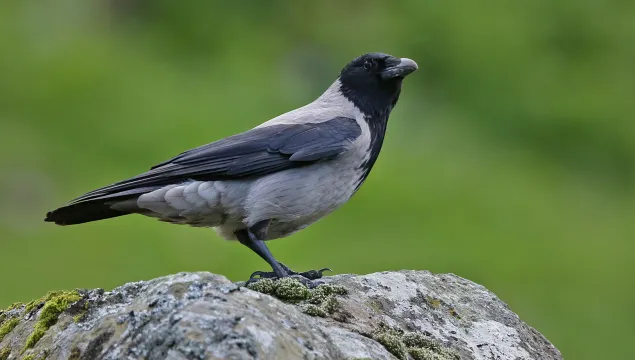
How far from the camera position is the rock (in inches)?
182

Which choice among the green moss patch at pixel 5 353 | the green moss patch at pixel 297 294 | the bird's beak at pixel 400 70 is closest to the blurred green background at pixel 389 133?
the bird's beak at pixel 400 70

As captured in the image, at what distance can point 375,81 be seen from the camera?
29.9 ft

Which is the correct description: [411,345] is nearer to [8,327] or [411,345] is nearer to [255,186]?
[255,186]

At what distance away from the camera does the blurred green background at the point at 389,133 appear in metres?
15.4

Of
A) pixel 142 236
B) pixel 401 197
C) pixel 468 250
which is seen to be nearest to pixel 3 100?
pixel 142 236

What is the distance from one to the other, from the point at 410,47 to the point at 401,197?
530 cm

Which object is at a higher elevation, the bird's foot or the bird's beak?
the bird's beak

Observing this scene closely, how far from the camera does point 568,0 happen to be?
74.8 feet

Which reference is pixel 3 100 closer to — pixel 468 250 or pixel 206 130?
pixel 206 130

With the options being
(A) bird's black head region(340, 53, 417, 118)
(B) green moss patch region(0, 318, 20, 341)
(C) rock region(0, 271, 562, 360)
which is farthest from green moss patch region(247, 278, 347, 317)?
(A) bird's black head region(340, 53, 417, 118)

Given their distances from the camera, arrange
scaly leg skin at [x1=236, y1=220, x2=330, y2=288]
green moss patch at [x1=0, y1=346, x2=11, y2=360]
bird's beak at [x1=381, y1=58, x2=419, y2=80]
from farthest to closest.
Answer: bird's beak at [x1=381, y1=58, x2=419, y2=80] < scaly leg skin at [x1=236, y1=220, x2=330, y2=288] < green moss patch at [x1=0, y1=346, x2=11, y2=360]

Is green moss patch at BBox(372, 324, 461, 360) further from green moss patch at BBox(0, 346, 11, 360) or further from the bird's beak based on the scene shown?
the bird's beak

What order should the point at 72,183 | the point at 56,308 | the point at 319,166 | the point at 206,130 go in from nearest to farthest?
the point at 56,308 < the point at 319,166 < the point at 72,183 < the point at 206,130

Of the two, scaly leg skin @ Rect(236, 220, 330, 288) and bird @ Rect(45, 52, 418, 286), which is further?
bird @ Rect(45, 52, 418, 286)
